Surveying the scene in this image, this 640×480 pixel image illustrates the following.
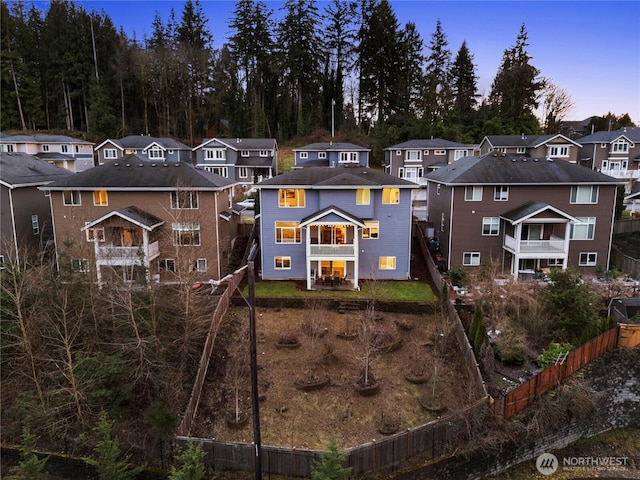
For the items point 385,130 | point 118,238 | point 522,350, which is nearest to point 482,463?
point 522,350

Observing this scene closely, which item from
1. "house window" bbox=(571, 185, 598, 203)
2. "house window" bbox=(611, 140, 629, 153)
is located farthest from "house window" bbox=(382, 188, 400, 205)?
"house window" bbox=(611, 140, 629, 153)

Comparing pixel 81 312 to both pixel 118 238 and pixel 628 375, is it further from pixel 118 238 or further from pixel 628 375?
pixel 628 375

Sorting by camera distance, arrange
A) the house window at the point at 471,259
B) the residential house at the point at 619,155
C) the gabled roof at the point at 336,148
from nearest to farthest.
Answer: the house window at the point at 471,259, the residential house at the point at 619,155, the gabled roof at the point at 336,148

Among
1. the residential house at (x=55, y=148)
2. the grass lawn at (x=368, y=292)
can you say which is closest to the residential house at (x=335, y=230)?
the grass lawn at (x=368, y=292)

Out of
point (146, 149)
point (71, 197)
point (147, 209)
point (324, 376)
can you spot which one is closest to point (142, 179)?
point (147, 209)

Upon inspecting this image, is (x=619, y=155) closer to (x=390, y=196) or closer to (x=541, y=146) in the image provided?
(x=541, y=146)

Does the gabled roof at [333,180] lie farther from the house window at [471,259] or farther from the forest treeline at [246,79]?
the forest treeline at [246,79]
